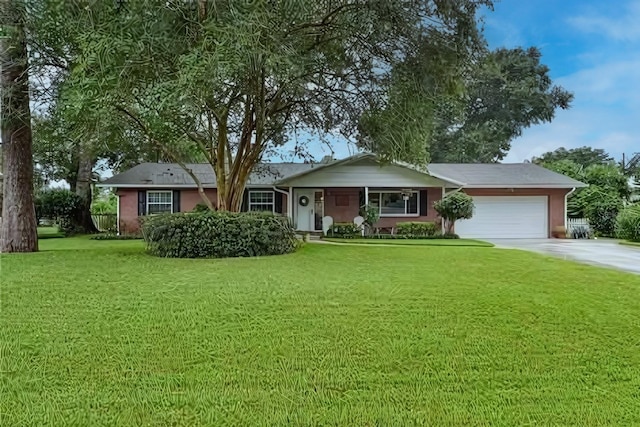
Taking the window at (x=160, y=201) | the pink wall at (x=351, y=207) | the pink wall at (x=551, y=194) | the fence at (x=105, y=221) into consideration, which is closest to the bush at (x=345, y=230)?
the pink wall at (x=351, y=207)

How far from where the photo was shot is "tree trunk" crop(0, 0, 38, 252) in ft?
33.6

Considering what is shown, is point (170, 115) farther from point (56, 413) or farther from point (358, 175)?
point (358, 175)

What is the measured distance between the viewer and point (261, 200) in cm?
2073

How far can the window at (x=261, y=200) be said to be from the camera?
67.7 ft

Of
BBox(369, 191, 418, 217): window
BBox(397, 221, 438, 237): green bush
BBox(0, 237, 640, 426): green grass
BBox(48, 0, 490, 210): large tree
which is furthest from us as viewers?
BBox(369, 191, 418, 217): window

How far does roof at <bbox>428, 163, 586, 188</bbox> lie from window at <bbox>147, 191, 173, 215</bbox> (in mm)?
12055

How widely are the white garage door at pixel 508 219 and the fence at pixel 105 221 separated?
1674 centimetres

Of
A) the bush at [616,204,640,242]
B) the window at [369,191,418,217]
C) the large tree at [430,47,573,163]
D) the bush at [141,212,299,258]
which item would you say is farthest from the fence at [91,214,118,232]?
the large tree at [430,47,573,163]

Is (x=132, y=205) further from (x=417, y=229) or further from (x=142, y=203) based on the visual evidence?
(x=417, y=229)

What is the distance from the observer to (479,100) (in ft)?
119

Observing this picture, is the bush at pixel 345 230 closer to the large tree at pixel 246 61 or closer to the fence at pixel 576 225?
the large tree at pixel 246 61

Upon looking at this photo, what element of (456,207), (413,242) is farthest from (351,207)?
(456,207)

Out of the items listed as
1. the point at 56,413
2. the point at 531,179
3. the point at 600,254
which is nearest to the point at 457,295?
the point at 56,413

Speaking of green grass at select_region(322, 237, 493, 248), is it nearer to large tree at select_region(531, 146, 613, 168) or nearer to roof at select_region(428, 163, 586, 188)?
roof at select_region(428, 163, 586, 188)
